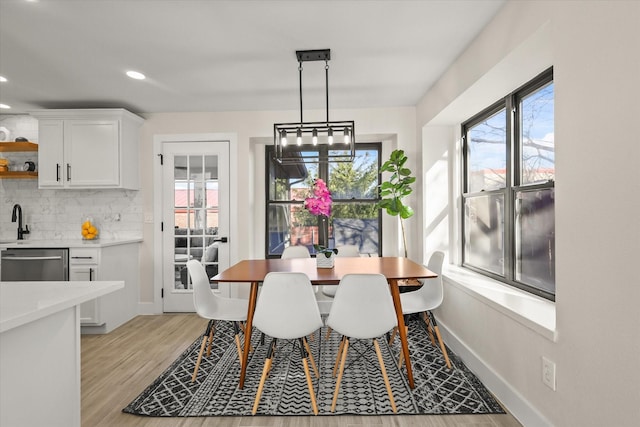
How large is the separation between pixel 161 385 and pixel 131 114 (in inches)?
120

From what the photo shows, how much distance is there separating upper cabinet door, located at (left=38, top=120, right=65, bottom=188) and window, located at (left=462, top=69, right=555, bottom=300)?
443 cm

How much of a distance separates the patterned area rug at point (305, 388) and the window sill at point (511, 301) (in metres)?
0.59

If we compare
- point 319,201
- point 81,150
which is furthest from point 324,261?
point 81,150

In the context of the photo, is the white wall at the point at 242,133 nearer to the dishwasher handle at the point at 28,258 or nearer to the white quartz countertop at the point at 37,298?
the dishwasher handle at the point at 28,258

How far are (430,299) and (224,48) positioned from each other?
2538 mm

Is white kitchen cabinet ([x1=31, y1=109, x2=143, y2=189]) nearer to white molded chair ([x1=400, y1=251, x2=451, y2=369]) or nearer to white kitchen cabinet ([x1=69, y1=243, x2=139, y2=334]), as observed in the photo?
white kitchen cabinet ([x1=69, y1=243, x2=139, y2=334])

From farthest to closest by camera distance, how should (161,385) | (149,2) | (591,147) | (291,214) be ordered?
(291,214) < (161,385) < (149,2) < (591,147)

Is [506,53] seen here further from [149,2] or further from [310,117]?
[310,117]

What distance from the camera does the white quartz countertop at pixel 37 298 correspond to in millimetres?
1152

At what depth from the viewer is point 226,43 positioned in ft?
8.86

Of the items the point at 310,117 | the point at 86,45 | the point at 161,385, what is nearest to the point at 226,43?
the point at 86,45

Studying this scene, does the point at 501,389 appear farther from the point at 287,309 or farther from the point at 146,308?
the point at 146,308

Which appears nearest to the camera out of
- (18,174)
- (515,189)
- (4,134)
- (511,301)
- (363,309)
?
(363,309)

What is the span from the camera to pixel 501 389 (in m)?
2.32
